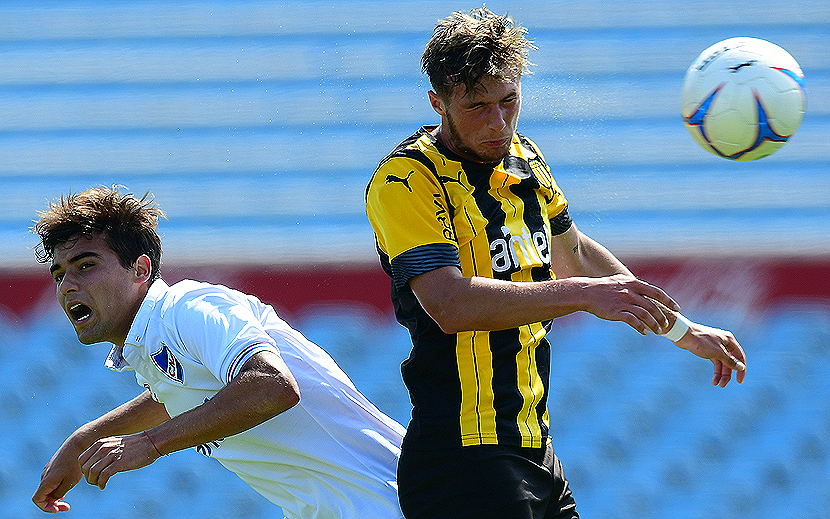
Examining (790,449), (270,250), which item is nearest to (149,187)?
(270,250)

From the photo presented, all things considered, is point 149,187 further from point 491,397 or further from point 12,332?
point 491,397

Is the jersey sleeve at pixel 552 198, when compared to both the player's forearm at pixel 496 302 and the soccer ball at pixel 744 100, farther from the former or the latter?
the soccer ball at pixel 744 100

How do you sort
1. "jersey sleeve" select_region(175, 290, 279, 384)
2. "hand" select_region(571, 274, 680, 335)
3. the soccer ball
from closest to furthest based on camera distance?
"hand" select_region(571, 274, 680, 335)
"jersey sleeve" select_region(175, 290, 279, 384)
the soccer ball

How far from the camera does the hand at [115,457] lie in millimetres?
2443

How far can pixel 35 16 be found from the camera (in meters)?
5.43

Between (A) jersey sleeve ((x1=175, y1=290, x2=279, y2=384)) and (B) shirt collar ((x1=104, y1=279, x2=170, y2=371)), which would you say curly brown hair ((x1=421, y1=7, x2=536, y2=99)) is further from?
(B) shirt collar ((x1=104, y1=279, x2=170, y2=371))

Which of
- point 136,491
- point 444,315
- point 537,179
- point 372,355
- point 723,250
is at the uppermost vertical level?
point 537,179

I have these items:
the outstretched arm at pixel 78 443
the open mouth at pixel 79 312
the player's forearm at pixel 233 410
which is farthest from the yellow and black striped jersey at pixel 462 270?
the outstretched arm at pixel 78 443

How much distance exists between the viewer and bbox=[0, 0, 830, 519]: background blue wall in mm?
5227

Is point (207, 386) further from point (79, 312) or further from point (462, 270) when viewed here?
point (462, 270)

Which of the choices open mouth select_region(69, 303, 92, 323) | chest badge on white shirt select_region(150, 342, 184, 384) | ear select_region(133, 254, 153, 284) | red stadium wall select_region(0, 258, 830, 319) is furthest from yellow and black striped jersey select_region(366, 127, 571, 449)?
red stadium wall select_region(0, 258, 830, 319)

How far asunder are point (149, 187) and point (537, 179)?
9.99ft

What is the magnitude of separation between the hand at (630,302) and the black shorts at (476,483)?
490 millimetres

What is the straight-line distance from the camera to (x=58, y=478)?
3113mm
